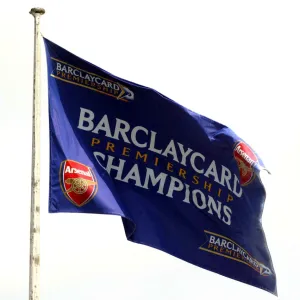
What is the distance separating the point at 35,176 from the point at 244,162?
619cm

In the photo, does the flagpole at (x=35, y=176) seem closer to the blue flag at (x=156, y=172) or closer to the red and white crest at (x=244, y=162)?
the blue flag at (x=156, y=172)

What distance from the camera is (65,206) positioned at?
26.5m

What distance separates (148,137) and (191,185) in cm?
150

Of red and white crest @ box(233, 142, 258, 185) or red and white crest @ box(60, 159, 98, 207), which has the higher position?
red and white crest @ box(233, 142, 258, 185)

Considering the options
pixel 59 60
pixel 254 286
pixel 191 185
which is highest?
pixel 59 60

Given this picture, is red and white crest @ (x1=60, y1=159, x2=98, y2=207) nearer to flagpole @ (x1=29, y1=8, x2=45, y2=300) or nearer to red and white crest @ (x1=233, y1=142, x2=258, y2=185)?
flagpole @ (x1=29, y1=8, x2=45, y2=300)

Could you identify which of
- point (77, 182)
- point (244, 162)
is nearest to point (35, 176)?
point (77, 182)

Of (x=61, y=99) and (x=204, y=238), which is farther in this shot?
(x=204, y=238)

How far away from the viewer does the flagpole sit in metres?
25.4

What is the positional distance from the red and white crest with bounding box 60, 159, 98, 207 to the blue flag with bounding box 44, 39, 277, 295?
0.08 feet

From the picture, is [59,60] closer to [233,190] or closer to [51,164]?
[51,164]

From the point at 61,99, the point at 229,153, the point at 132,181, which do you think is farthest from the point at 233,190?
the point at 61,99

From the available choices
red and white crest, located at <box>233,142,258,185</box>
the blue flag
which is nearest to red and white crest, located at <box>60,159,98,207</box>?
the blue flag

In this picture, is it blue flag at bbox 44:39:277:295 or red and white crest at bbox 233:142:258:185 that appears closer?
blue flag at bbox 44:39:277:295
